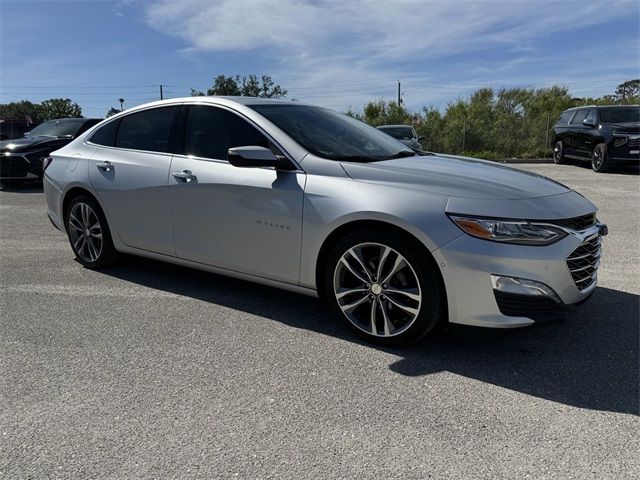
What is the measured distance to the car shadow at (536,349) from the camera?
297cm

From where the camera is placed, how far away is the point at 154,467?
7.57 feet

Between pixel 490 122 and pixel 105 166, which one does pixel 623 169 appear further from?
pixel 105 166

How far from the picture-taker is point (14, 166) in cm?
1149

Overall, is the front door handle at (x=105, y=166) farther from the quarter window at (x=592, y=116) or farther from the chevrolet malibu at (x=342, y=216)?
the quarter window at (x=592, y=116)

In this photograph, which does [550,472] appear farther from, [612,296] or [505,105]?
[505,105]

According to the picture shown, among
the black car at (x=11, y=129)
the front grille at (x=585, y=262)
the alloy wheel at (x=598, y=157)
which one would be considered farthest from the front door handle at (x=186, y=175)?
the black car at (x=11, y=129)

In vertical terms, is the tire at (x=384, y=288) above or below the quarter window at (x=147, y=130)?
below

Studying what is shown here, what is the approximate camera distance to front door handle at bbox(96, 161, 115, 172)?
479 centimetres

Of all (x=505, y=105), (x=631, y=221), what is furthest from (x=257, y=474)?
(x=505, y=105)

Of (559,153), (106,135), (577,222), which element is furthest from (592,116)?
(106,135)

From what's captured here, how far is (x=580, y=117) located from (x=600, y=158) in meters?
2.08

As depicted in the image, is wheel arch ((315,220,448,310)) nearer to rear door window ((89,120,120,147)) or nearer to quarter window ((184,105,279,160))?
quarter window ((184,105,279,160))

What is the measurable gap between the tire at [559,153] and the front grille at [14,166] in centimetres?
1492

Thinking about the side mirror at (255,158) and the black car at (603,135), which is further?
the black car at (603,135)
